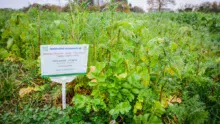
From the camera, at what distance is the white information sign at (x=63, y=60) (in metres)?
1.80

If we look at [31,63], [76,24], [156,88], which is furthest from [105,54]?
[31,63]

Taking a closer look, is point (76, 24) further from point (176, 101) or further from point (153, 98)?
point (176, 101)

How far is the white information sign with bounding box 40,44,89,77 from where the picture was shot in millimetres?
1797

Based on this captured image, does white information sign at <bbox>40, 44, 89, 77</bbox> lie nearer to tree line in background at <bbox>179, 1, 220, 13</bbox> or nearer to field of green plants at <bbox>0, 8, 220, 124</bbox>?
field of green plants at <bbox>0, 8, 220, 124</bbox>

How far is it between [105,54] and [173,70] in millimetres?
914

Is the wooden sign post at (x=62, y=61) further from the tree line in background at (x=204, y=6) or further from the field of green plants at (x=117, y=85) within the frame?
the tree line in background at (x=204, y=6)

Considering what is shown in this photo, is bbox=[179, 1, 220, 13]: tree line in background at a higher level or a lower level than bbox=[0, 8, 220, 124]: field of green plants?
higher

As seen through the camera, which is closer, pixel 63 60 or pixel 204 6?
pixel 63 60

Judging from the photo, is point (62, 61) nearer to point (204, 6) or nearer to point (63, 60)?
point (63, 60)

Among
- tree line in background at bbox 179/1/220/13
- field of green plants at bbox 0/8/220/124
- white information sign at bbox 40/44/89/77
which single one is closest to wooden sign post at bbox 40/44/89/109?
white information sign at bbox 40/44/89/77

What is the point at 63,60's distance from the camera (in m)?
1.87

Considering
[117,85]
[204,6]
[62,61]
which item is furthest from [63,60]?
[204,6]

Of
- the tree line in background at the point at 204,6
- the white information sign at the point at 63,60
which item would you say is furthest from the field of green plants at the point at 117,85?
the tree line in background at the point at 204,6

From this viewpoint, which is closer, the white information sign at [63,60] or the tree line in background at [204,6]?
the white information sign at [63,60]
